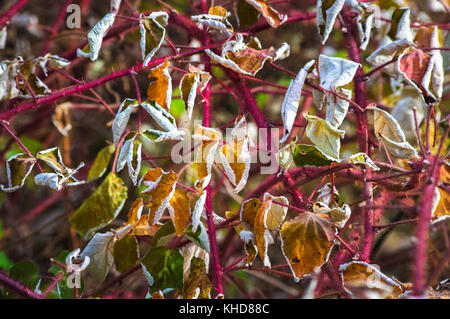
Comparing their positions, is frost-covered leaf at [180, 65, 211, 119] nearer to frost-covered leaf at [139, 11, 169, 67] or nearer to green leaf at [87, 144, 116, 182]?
frost-covered leaf at [139, 11, 169, 67]

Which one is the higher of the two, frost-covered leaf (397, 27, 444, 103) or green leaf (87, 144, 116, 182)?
frost-covered leaf (397, 27, 444, 103)

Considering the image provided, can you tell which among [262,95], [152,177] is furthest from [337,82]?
[262,95]

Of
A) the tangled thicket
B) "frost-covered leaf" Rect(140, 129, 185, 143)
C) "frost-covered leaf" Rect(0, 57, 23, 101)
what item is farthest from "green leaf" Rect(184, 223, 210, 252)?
"frost-covered leaf" Rect(0, 57, 23, 101)

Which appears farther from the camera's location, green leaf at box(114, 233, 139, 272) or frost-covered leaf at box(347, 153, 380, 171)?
green leaf at box(114, 233, 139, 272)

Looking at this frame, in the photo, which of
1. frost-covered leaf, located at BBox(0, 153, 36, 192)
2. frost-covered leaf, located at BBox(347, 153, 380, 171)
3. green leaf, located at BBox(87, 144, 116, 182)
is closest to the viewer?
frost-covered leaf, located at BBox(347, 153, 380, 171)

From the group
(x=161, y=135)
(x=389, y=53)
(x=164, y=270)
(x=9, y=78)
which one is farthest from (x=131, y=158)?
(x=389, y=53)

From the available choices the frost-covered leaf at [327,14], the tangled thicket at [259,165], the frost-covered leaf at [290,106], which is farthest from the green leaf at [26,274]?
the frost-covered leaf at [327,14]

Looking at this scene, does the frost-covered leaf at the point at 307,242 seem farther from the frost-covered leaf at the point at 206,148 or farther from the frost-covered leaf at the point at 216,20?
the frost-covered leaf at the point at 216,20

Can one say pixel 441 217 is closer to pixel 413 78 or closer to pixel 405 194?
pixel 405 194
